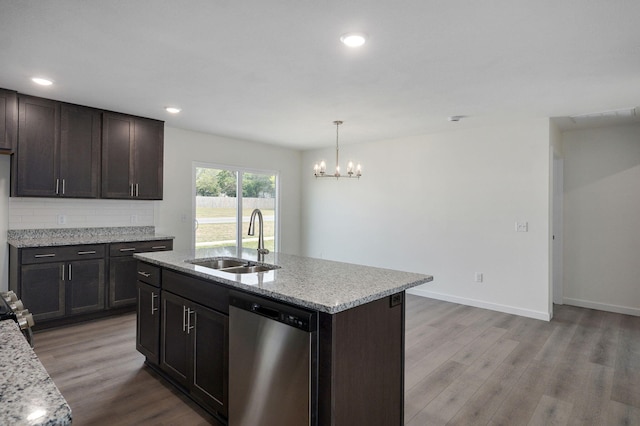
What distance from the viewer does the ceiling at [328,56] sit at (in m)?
2.06

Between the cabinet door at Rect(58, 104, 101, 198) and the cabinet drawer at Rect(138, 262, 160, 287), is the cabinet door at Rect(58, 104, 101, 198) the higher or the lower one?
the higher one

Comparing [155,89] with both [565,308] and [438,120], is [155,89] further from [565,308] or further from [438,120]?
[565,308]

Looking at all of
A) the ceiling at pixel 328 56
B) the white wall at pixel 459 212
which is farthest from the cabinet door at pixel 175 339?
the white wall at pixel 459 212

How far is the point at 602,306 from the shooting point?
4.76 m

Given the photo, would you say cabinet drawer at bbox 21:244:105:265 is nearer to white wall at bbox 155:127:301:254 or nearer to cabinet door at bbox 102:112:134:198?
cabinet door at bbox 102:112:134:198

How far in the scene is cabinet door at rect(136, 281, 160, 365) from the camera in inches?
107

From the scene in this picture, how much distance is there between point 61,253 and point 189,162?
2.15 meters

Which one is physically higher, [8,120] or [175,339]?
[8,120]

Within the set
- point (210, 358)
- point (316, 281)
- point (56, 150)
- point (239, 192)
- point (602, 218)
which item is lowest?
point (210, 358)

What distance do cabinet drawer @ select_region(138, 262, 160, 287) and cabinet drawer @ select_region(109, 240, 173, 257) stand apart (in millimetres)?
1405

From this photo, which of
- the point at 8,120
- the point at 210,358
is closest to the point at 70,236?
the point at 8,120

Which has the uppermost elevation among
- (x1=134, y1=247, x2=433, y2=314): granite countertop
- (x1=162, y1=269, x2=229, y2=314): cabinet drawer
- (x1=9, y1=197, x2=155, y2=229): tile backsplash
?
(x1=9, y1=197, x2=155, y2=229): tile backsplash

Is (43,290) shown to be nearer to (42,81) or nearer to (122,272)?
(122,272)

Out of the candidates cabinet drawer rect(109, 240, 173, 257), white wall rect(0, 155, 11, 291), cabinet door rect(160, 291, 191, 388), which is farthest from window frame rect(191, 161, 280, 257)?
cabinet door rect(160, 291, 191, 388)
